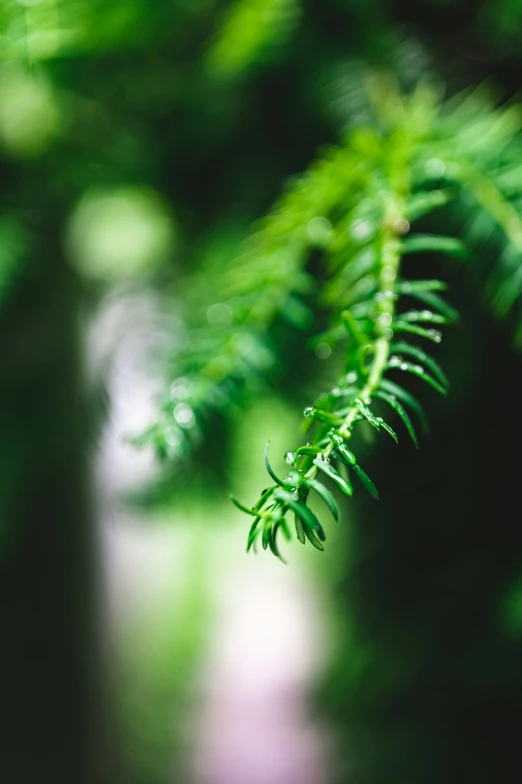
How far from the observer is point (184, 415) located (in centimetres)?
24

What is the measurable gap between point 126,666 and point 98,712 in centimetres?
39

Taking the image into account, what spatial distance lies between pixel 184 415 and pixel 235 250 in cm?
18

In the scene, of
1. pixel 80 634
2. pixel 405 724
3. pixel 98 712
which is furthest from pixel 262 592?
pixel 405 724

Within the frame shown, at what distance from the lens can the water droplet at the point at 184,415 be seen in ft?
0.79

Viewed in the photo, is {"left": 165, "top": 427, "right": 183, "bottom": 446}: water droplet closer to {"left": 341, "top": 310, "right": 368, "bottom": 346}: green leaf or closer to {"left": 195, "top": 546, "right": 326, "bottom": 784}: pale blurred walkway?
{"left": 341, "top": 310, "right": 368, "bottom": 346}: green leaf

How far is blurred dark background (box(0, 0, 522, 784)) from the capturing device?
360mm

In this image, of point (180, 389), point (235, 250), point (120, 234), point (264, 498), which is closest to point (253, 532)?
point (264, 498)

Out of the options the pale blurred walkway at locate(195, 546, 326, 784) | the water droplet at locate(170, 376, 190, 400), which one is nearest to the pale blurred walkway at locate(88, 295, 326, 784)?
the pale blurred walkway at locate(195, 546, 326, 784)

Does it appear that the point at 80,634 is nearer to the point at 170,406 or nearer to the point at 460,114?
the point at 170,406

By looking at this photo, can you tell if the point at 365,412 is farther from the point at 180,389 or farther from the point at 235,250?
the point at 235,250

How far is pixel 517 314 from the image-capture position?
34cm

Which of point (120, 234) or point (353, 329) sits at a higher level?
point (120, 234)

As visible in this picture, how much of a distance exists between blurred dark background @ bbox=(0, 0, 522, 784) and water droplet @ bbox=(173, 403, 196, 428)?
0.08 meters

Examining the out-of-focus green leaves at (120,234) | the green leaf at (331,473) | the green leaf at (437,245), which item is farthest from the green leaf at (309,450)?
the out-of-focus green leaves at (120,234)
